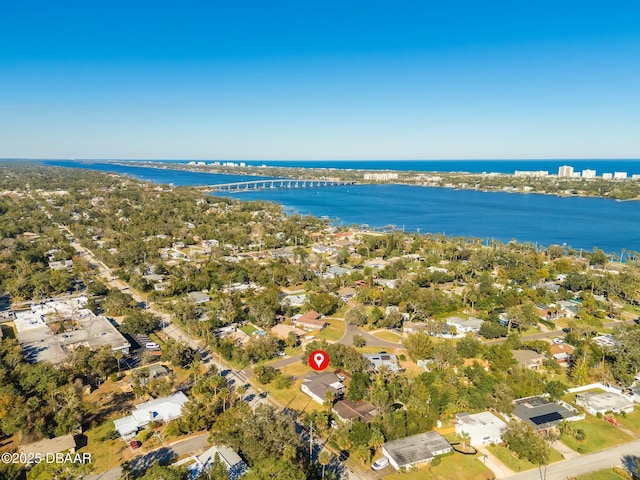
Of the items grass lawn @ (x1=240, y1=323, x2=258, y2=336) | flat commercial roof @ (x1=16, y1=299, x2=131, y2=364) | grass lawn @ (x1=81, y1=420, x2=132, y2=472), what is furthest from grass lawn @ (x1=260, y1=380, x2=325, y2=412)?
flat commercial roof @ (x1=16, y1=299, x2=131, y2=364)

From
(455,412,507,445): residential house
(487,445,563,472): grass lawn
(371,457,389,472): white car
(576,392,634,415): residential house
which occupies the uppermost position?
(455,412,507,445): residential house

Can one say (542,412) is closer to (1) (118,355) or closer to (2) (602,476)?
(2) (602,476)

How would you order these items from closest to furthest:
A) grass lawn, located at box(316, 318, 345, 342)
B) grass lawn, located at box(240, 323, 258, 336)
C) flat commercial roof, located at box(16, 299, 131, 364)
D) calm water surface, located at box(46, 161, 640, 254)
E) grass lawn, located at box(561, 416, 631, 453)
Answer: grass lawn, located at box(561, 416, 631, 453) < flat commercial roof, located at box(16, 299, 131, 364) < grass lawn, located at box(316, 318, 345, 342) < grass lawn, located at box(240, 323, 258, 336) < calm water surface, located at box(46, 161, 640, 254)

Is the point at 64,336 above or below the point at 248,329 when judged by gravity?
above

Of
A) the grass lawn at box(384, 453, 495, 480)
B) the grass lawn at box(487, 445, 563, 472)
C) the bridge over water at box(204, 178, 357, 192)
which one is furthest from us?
the bridge over water at box(204, 178, 357, 192)

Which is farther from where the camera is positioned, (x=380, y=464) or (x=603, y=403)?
(x=603, y=403)

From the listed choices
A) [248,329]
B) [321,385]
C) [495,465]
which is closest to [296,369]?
[321,385]

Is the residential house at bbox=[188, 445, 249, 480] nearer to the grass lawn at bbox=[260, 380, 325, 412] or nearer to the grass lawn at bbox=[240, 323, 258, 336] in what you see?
the grass lawn at bbox=[260, 380, 325, 412]

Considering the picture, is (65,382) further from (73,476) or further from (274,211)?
(274,211)

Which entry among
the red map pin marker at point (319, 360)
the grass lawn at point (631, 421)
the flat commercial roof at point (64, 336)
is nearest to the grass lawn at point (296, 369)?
the red map pin marker at point (319, 360)
